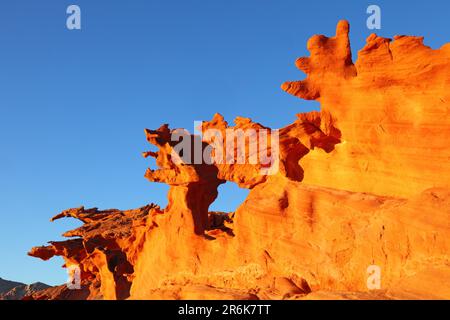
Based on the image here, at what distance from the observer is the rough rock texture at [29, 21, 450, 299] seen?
398 inches

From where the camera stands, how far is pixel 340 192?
12.5 meters

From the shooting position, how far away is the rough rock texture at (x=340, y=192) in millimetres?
10117

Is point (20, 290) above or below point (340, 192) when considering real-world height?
below

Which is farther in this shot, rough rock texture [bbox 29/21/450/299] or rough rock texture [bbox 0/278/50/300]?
rough rock texture [bbox 0/278/50/300]

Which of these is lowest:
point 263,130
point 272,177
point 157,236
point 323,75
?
point 157,236

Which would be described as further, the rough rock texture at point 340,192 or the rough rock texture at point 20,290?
the rough rock texture at point 20,290

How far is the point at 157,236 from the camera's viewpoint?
19.0 m

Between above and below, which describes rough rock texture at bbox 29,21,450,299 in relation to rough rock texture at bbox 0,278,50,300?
above

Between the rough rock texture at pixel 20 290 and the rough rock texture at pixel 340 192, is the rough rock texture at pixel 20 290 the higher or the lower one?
the lower one

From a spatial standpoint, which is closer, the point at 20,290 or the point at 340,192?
the point at 340,192

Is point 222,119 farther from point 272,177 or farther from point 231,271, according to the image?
point 231,271

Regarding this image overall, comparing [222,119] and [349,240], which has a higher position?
[222,119]
